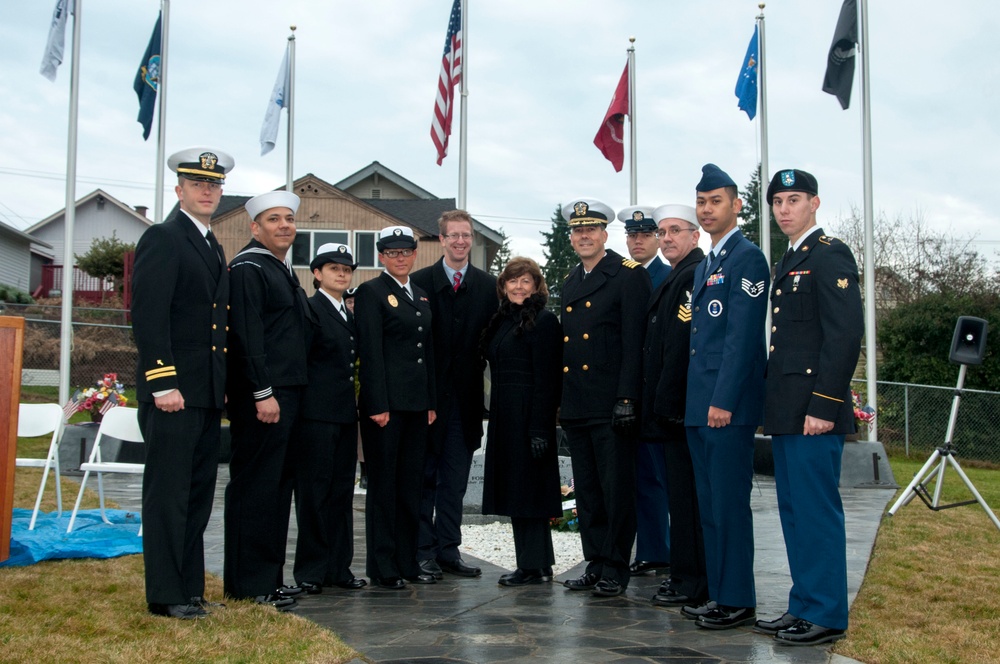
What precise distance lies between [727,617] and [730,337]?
1420 mm

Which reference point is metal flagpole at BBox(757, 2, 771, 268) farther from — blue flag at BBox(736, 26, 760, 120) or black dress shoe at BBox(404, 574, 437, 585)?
black dress shoe at BBox(404, 574, 437, 585)

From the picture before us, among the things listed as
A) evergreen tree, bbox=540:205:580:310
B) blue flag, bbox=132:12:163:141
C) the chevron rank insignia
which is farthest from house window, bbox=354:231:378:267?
evergreen tree, bbox=540:205:580:310

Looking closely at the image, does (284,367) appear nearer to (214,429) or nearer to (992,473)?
(214,429)

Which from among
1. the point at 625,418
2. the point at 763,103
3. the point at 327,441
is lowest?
the point at 327,441

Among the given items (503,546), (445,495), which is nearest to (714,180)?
(445,495)

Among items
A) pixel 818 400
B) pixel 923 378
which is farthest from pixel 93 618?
pixel 923 378

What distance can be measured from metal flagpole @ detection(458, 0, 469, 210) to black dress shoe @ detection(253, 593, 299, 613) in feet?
34.0

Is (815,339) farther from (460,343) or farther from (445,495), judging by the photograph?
(445,495)

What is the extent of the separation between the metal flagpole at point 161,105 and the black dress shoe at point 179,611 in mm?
11441

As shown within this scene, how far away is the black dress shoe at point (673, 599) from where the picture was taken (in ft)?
18.2

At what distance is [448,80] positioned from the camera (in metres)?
15.4

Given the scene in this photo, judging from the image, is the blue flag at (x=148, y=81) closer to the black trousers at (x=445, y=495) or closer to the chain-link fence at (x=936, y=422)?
the black trousers at (x=445, y=495)

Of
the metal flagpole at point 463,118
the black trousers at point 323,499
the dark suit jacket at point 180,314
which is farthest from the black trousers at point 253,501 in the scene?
the metal flagpole at point 463,118

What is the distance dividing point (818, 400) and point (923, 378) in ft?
68.1
